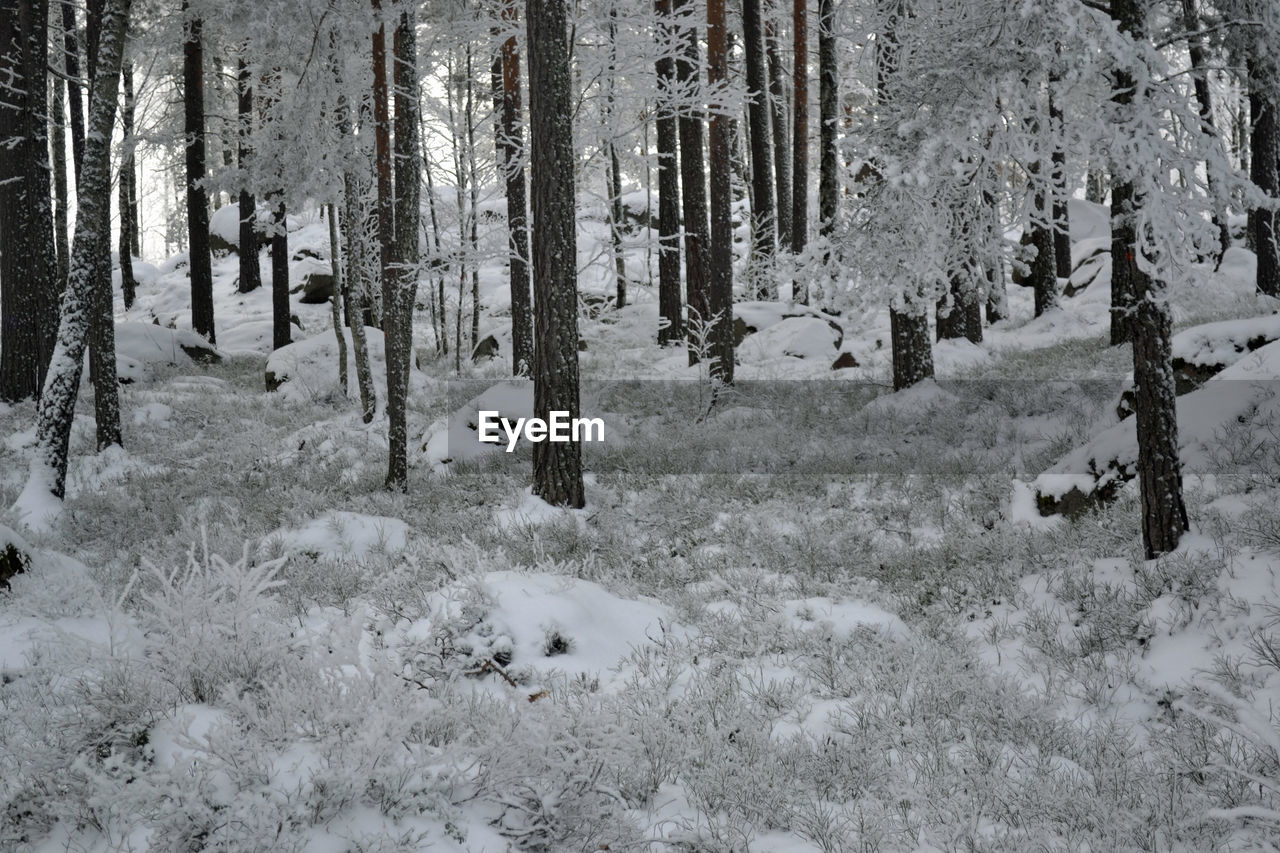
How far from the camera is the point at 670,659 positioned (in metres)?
4.86

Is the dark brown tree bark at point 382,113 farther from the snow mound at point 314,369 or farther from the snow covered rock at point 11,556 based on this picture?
the snow mound at point 314,369

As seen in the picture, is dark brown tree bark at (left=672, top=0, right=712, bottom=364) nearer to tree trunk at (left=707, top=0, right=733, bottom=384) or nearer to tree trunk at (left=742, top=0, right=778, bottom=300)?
tree trunk at (left=707, top=0, right=733, bottom=384)

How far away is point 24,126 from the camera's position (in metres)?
11.7

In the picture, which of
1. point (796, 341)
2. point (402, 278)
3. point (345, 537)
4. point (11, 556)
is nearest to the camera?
point (11, 556)

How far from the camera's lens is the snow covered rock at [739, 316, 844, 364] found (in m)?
16.2

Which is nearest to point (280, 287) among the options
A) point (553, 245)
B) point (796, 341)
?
point (796, 341)

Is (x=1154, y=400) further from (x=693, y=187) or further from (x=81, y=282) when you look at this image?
(x=81, y=282)

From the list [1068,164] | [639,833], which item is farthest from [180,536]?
[1068,164]

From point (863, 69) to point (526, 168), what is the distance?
518 cm

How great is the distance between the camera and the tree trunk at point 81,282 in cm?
814

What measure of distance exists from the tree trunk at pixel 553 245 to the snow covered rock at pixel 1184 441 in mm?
4128

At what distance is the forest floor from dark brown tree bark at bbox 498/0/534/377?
4621 millimetres

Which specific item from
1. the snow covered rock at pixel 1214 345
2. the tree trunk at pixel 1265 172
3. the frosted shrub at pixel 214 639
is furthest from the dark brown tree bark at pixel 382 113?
the tree trunk at pixel 1265 172

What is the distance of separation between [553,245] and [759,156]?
1173cm
